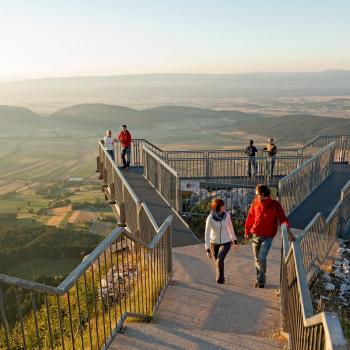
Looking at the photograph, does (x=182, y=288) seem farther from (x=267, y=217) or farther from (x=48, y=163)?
(x=48, y=163)

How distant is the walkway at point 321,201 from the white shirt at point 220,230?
4166 millimetres

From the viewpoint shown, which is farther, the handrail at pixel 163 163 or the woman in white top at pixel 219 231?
the handrail at pixel 163 163

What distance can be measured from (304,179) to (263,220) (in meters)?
6.21

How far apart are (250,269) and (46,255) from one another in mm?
45153

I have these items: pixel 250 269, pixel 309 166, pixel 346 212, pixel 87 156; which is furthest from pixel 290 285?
pixel 87 156

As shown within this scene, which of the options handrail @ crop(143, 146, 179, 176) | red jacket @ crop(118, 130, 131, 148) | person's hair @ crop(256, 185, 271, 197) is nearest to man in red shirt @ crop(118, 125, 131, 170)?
red jacket @ crop(118, 130, 131, 148)

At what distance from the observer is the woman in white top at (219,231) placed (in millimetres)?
6205

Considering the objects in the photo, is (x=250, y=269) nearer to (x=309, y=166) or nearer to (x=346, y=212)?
(x=346, y=212)

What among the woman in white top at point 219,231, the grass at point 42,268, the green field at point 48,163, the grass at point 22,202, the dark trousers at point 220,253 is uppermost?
the woman in white top at point 219,231

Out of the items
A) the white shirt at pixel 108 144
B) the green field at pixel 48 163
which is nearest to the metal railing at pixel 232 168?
the white shirt at pixel 108 144

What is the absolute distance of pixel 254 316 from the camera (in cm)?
559

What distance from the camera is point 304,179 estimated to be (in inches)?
466

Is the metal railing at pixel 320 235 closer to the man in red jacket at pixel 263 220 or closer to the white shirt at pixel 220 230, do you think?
the man in red jacket at pixel 263 220

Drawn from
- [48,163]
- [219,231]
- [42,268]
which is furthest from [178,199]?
[48,163]
